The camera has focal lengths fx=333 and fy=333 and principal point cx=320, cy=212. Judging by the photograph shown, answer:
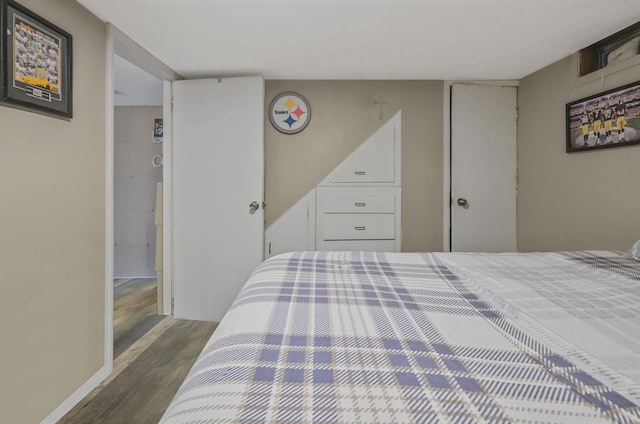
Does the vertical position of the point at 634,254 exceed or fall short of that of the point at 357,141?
it falls short

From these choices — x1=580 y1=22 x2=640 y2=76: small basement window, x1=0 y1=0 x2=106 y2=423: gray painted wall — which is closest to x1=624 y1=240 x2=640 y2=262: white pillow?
x1=580 y1=22 x2=640 y2=76: small basement window

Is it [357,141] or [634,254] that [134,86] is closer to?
[357,141]

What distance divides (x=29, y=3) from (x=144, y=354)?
2.11 meters

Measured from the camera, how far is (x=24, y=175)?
152 centimetres

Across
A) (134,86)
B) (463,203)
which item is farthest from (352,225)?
(134,86)

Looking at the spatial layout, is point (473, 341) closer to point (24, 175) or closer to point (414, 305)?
point (414, 305)

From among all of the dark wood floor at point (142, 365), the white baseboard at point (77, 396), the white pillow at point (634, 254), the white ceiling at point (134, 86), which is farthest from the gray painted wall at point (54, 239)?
the white pillow at point (634, 254)

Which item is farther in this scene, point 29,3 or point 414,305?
point 29,3

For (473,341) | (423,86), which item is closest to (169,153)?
(423,86)

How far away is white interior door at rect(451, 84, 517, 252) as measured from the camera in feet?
10.3

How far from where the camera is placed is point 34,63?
154 cm

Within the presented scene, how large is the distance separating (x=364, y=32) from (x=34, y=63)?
1.79 meters

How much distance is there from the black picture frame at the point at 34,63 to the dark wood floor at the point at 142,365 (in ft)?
5.05

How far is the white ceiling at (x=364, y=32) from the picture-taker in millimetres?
1865
